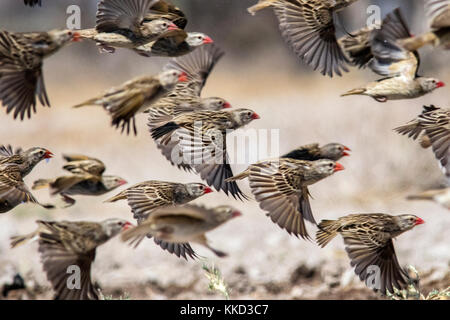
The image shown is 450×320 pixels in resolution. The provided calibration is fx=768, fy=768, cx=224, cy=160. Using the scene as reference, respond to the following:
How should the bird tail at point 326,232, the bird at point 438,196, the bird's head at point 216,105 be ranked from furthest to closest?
the bird's head at point 216,105 → the bird tail at point 326,232 → the bird at point 438,196

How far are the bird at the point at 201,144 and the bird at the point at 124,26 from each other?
0.44m

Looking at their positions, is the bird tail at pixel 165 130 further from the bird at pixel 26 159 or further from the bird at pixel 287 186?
the bird at pixel 26 159

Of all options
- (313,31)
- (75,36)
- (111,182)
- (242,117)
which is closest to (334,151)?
(242,117)

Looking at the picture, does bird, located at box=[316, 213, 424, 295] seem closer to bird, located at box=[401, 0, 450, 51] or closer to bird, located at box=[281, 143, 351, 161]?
bird, located at box=[281, 143, 351, 161]

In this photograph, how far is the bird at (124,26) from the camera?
11.2 ft

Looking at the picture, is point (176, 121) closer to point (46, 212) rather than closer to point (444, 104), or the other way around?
point (46, 212)

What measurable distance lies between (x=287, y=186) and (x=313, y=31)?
0.80 m

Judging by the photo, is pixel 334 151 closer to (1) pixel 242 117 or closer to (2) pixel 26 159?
(1) pixel 242 117

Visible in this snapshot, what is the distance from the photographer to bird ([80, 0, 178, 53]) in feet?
11.2

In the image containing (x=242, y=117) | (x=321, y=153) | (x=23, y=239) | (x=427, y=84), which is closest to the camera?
(x=23, y=239)

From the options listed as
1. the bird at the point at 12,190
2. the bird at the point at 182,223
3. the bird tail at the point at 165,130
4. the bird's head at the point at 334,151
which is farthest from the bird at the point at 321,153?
the bird at the point at 12,190

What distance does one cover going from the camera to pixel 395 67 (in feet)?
12.4

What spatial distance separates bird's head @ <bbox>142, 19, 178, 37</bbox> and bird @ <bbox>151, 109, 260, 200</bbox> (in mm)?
449
